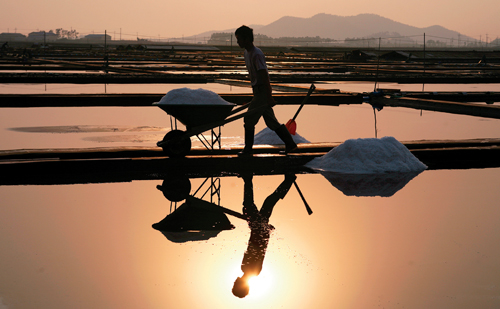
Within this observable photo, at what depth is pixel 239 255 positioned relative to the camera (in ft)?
14.8

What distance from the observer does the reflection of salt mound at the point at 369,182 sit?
21.8ft

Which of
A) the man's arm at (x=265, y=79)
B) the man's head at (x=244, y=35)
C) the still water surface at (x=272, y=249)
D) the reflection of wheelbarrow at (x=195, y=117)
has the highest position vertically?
the man's head at (x=244, y=35)

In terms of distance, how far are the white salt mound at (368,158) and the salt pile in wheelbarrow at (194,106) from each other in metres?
1.42

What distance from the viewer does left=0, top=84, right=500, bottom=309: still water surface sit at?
12.3ft

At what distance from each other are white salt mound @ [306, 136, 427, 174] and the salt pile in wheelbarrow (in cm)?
142

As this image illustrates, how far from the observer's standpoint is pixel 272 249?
4.63 metres

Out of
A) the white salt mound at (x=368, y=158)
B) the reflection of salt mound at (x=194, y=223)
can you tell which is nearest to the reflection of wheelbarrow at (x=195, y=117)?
the white salt mound at (x=368, y=158)

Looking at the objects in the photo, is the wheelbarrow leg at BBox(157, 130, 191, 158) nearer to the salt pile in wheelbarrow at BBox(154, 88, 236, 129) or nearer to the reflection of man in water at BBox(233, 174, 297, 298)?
the salt pile in wheelbarrow at BBox(154, 88, 236, 129)

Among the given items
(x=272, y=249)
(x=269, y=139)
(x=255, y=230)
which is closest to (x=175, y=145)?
(x=269, y=139)

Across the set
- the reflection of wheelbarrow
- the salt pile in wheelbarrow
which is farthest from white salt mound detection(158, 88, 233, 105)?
the reflection of wheelbarrow

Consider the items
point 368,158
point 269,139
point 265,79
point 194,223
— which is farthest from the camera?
point 269,139

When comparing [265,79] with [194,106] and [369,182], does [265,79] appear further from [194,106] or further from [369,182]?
[369,182]

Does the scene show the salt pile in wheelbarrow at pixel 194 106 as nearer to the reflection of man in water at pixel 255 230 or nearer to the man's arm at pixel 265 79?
the man's arm at pixel 265 79

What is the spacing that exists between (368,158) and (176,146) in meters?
2.48
